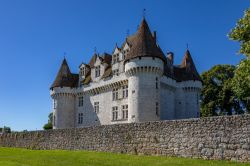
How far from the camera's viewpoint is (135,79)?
1547 inches

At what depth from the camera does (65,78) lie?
5225 cm

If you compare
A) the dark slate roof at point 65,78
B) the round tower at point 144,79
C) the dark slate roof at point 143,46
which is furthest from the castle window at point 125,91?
the dark slate roof at point 65,78

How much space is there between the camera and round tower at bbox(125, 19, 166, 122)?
126ft

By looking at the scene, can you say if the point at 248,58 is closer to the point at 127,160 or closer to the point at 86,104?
the point at 127,160

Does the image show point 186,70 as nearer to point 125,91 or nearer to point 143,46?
point 125,91

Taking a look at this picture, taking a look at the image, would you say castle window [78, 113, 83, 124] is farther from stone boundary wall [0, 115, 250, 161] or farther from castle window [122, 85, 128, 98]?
stone boundary wall [0, 115, 250, 161]

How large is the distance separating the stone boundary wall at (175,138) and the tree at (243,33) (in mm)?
7127

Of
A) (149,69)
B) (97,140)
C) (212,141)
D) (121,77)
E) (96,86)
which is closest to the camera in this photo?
(212,141)

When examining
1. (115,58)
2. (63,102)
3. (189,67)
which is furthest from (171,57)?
(63,102)

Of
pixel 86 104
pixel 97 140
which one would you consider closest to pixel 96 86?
pixel 86 104

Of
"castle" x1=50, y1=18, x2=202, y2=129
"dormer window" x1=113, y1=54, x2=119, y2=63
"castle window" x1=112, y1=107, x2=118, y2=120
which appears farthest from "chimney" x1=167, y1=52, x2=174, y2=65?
"castle window" x1=112, y1=107, x2=118, y2=120

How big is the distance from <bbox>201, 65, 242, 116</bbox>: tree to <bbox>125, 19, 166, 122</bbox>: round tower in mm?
16077

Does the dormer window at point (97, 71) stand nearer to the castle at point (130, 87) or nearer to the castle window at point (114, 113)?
the castle at point (130, 87)

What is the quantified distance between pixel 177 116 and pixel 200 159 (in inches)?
943
